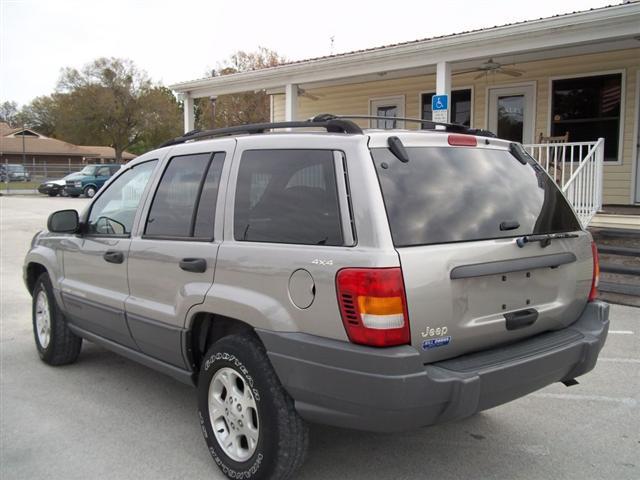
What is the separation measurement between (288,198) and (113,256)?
1.66m

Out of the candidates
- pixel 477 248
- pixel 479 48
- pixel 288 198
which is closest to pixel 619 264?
pixel 479 48

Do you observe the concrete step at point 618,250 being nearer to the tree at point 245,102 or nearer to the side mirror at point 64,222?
the side mirror at point 64,222

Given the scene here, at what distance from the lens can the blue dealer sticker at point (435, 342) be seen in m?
2.61

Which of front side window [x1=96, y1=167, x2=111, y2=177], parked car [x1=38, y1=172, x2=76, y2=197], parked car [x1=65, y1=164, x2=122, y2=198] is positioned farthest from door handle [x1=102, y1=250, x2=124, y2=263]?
parked car [x1=38, y1=172, x2=76, y2=197]

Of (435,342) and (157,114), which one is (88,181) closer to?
(157,114)

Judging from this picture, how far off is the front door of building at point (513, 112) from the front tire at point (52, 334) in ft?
30.2

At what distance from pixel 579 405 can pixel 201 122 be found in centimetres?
4985

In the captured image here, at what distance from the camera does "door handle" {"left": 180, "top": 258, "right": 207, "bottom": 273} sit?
128 inches

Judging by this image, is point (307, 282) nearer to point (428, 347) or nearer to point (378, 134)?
point (428, 347)

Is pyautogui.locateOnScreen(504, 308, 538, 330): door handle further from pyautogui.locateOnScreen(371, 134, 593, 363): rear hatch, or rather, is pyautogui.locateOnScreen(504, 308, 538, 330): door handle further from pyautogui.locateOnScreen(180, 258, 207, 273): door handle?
pyautogui.locateOnScreen(180, 258, 207, 273): door handle

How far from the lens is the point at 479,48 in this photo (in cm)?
981

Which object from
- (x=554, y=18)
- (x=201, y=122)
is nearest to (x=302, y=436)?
(x=554, y=18)

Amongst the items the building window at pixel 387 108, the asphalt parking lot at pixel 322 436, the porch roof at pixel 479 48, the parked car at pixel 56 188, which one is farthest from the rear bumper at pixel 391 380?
the parked car at pixel 56 188

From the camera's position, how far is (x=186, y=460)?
3.41 metres
